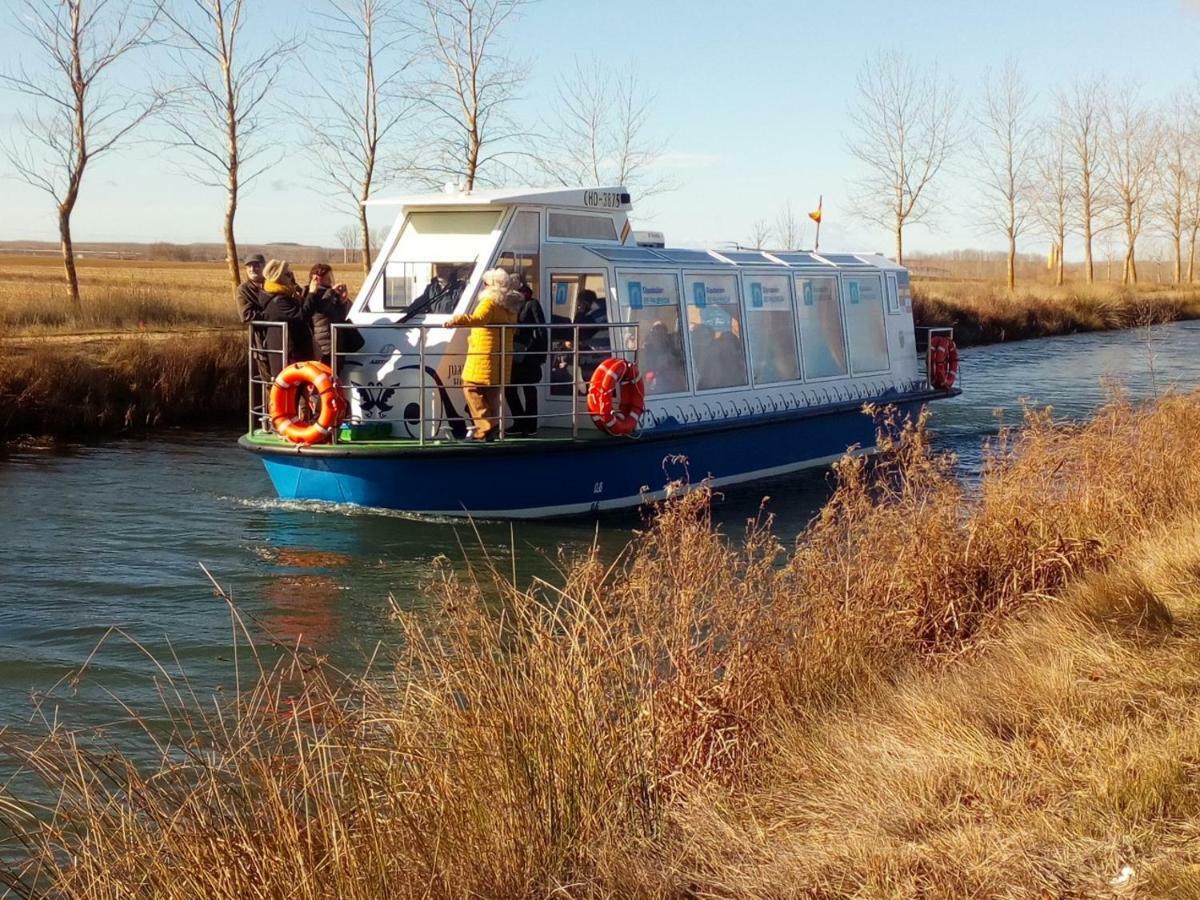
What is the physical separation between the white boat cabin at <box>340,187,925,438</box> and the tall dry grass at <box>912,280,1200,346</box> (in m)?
22.1

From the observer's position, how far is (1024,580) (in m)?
8.15

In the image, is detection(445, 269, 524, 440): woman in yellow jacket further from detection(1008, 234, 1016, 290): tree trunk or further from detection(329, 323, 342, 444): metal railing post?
detection(1008, 234, 1016, 290): tree trunk

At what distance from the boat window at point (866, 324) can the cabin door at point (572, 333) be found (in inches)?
204

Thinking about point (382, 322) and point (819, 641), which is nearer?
point (819, 641)

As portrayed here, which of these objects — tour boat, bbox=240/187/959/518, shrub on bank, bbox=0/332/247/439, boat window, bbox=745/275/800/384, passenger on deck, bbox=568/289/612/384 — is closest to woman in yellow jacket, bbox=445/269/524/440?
tour boat, bbox=240/187/959/518

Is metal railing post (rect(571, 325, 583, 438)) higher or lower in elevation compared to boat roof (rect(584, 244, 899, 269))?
lower

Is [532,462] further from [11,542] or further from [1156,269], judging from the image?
[1156,269]

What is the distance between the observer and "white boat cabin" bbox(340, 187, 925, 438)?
13102 millimetres

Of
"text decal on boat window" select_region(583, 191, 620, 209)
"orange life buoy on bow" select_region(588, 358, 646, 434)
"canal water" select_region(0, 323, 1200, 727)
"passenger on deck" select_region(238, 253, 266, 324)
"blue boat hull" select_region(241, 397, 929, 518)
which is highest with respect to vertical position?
"text decal on boat window" select_region(583, 191, 620, 209)

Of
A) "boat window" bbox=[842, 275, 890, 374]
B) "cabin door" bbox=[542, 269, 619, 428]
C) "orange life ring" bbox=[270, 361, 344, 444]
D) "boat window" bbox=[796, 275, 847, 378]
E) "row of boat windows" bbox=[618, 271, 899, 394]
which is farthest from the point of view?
"boat window" bbox=[842, 275, 890, 374]

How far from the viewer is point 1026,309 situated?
1773 inches

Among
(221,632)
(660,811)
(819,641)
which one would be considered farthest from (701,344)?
(660,811)

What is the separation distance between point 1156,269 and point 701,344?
70.9 meters

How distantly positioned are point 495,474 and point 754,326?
481cm
